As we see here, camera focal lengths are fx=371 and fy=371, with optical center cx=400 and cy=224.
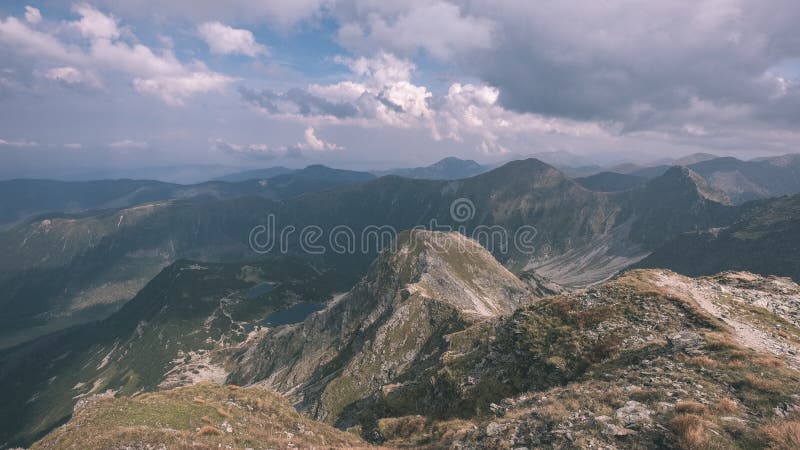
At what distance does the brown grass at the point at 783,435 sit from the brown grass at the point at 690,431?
2527mm

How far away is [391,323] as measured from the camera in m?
121

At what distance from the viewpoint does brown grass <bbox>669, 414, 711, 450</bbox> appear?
18672 millimetres

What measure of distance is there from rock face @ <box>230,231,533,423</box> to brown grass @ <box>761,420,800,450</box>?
50663 mm

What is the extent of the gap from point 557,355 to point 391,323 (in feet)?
286

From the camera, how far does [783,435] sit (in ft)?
59.0

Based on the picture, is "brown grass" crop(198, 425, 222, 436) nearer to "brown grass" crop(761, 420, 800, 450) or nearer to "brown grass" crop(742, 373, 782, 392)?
"brown grass" crop(761, 420, 800, 450)

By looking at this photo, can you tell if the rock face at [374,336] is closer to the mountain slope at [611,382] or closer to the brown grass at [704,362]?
the mountain slope at [611,382]

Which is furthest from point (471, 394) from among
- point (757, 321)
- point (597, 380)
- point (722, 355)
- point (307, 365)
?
point (307, 365)

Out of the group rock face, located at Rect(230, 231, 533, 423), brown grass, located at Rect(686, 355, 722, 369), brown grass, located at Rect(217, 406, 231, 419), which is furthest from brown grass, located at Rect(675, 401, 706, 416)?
rock face, located at Rect(230, 231, 533, 423)

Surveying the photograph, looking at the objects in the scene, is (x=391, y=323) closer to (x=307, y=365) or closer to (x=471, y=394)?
(x=307, y=365)

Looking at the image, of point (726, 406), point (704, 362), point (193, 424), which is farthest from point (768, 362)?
point (193, 424)

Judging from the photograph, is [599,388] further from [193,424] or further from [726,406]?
[193,424]

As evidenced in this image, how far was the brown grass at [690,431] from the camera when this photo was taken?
18.7m

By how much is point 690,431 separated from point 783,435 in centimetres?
376
